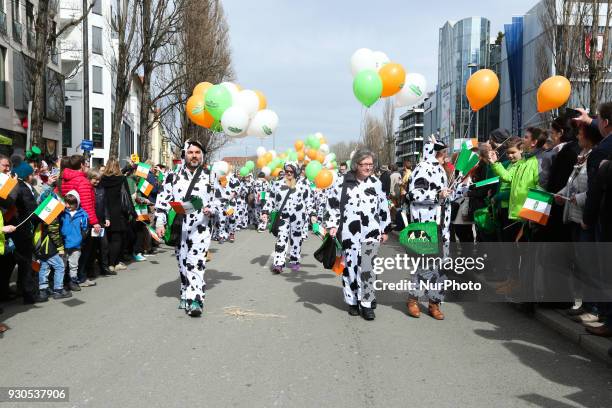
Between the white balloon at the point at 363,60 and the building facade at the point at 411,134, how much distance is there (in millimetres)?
100346

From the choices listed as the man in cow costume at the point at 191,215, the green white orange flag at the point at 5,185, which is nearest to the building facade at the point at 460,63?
the man in cow costume at the point at 191,215

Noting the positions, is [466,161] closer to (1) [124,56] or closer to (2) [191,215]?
(2) [191,215]

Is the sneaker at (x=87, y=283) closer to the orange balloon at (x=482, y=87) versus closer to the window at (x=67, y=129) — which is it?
the orange balloon at (x=482, y=87)

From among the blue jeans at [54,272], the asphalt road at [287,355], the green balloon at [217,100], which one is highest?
the green balloon at [217,100]

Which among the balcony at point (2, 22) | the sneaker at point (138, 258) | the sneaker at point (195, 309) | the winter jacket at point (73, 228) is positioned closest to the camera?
the sneaker at point (195, 309)

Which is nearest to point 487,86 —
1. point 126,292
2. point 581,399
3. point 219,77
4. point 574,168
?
point 574,168

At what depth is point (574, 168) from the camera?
17.9 ft

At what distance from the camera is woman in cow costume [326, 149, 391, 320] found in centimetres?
610

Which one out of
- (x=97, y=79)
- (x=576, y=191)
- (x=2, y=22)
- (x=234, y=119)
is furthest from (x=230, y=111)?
(x=97, y=79)

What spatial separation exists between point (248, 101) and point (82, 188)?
2.90 meters

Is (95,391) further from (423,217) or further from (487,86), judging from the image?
(487,86)

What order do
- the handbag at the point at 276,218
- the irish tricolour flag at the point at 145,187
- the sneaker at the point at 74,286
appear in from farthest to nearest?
the irish tricolour flag at the point at 145,187, the handbag at the point at 276,218, the sneaker at the point at 74,286

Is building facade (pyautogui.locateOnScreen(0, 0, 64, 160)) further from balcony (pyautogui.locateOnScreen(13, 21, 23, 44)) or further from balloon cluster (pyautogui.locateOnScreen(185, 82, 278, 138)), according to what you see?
balloon cluster (pyautogui.locateOnScreen(185, 82, 278, 138))

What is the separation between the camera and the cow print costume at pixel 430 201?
19.9 ft
